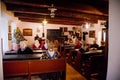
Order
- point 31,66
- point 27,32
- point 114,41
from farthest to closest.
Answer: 1. point 27,32
2. point 31,66
3. point 114,41

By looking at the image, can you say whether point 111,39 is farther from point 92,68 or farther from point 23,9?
point 23,9

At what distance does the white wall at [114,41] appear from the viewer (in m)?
1.76

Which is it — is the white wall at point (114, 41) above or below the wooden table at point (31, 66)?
above

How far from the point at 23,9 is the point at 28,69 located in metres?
1.96

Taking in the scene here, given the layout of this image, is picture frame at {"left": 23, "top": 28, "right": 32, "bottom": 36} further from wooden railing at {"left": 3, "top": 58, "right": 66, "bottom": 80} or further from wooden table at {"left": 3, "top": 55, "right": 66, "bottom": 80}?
wooden railing at {"left": 3, "top": 58, "right": 66, "bottom": 80}

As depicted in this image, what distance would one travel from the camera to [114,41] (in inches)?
70.0

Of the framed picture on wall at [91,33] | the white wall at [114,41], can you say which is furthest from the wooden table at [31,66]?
the framed picture on wall at [91,33]

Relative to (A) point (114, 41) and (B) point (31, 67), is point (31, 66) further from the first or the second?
(A) point (114, 41)

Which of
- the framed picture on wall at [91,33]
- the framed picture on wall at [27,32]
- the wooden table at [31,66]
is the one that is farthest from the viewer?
the framed picture on wall at [27,32]

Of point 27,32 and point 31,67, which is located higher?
point 27,32

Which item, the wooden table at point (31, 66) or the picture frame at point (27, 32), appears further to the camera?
the picture frame at point (27, 32)

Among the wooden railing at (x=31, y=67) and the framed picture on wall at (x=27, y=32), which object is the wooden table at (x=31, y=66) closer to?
the wooden railing at (x=31, y=67)

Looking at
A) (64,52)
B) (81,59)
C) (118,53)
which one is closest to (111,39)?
(118,53)

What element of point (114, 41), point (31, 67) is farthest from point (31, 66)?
point (114, 41)
